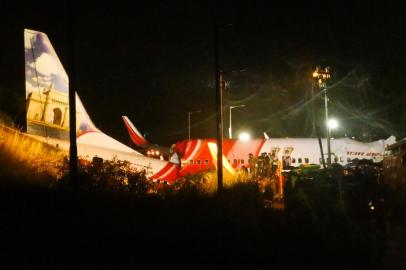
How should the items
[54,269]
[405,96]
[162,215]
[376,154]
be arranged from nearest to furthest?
→ [54,269] → [162,215] → [376,154] → [405,96]

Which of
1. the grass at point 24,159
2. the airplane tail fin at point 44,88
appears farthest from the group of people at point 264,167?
the grass at point 24,159

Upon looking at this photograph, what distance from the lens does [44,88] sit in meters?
18.1

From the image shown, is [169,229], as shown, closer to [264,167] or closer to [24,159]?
[24,159]

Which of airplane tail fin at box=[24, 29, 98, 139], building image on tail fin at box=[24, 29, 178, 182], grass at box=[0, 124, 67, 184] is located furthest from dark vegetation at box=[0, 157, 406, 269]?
airplane tail fin at box=[24, 29, 98, 139]

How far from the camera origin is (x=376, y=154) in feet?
139

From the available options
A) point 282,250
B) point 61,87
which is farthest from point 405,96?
point 282,250

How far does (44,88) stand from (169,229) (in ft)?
33.9

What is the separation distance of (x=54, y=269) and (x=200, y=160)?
3027cm

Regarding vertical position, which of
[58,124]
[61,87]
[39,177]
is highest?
[61,87]

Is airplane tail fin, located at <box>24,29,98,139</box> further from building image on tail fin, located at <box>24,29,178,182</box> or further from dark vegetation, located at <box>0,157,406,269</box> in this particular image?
dark vegetation, located at <box>0,157,406,269</box>

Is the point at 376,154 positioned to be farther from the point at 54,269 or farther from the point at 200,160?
the point at 54,269

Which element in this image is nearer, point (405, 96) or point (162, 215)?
point (162, 215)

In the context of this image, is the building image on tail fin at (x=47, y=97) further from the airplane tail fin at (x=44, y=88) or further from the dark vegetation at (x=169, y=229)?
the dark vegetation at (x=169, y=229)

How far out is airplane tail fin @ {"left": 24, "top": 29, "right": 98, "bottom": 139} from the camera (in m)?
17.4
